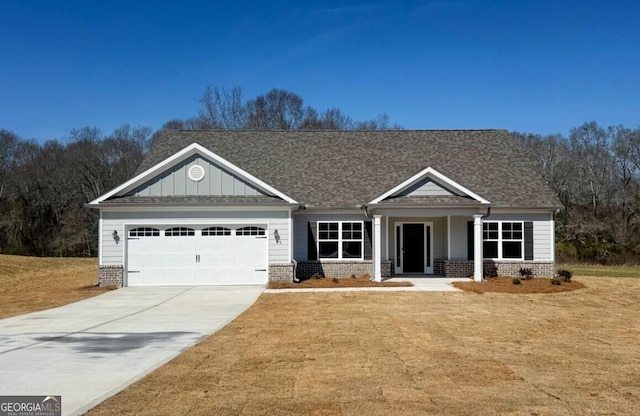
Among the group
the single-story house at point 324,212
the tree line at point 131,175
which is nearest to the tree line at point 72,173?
the tree line at point 131,175

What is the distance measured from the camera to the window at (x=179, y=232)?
22609 millimetres

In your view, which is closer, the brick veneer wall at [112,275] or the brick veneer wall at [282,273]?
the brick veneer wall at [112,275]

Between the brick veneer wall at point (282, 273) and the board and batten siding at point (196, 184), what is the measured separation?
2881 millimetres

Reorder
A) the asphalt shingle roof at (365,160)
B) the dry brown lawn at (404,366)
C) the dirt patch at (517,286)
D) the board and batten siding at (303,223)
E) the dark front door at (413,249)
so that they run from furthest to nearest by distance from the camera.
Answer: the dark front door at (413,249), the asphalt shingle roof at (365,160), the board and batten siding at (303,223), the dirt patch at (517,286), the dry brown lawn at (404,366)

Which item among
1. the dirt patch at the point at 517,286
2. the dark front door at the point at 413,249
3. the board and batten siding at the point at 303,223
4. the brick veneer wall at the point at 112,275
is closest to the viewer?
the dirt patch at the point at 517,286

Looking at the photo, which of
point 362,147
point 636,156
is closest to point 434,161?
point 362,147

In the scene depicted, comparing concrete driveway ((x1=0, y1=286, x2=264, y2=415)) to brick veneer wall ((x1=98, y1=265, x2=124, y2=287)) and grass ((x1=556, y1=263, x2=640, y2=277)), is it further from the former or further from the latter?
grass ((x1=556, y1=263, x2=640, y2=277))

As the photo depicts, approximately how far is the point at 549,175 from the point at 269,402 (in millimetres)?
47745

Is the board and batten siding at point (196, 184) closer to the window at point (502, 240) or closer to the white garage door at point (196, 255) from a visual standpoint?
the white garage door at point (196, 255)

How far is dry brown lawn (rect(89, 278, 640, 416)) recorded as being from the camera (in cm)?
678

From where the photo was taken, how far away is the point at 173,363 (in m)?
9.08

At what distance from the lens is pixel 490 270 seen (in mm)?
24172

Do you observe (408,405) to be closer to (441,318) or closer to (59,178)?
(441,318)

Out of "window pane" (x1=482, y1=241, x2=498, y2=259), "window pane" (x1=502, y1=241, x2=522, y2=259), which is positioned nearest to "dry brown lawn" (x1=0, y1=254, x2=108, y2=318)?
"window pane" (x1=482, y1=241, x2=498, y2=259)
